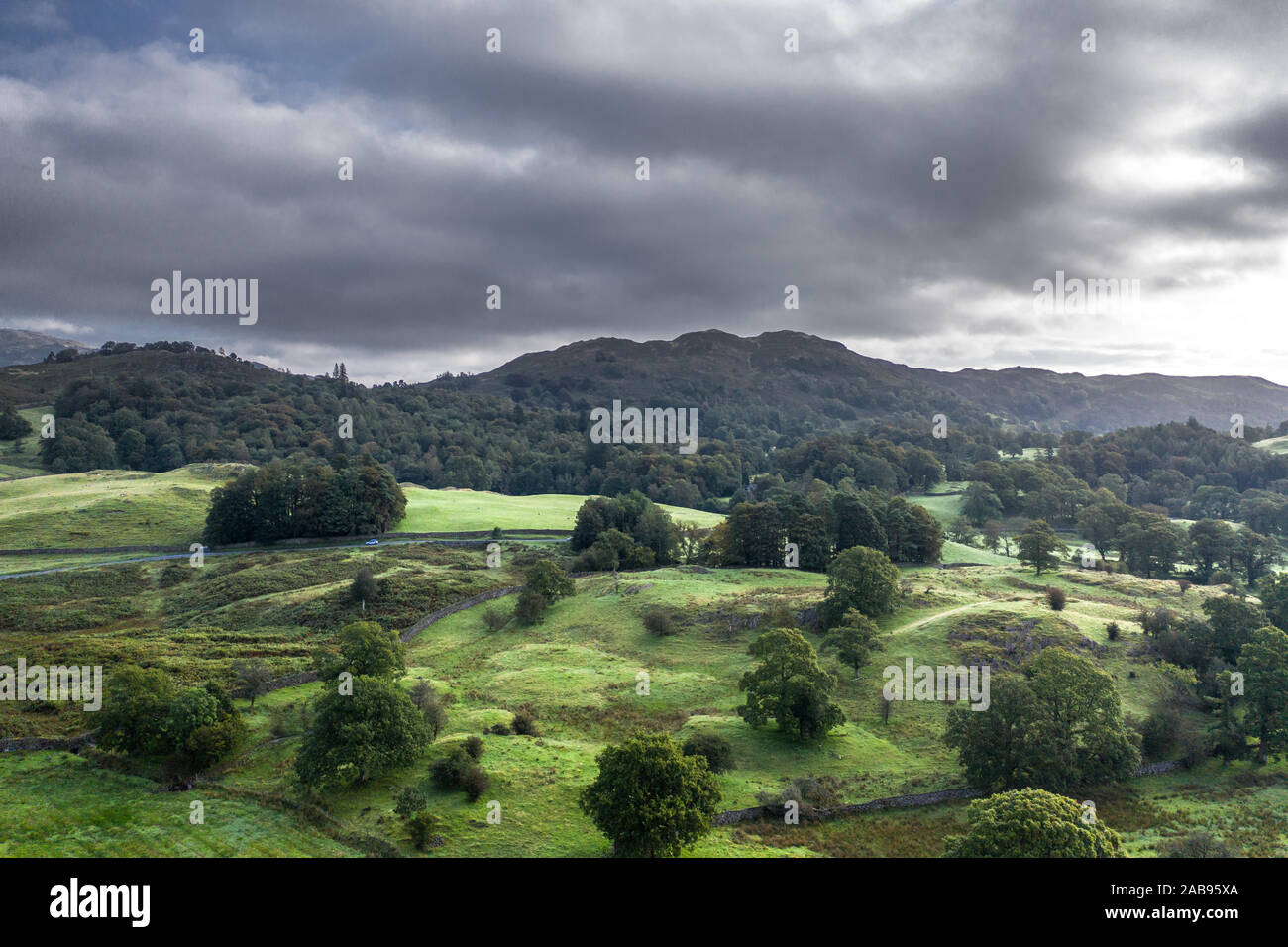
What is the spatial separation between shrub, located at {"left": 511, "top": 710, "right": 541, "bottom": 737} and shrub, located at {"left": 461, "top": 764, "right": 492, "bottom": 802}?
22.4 feet

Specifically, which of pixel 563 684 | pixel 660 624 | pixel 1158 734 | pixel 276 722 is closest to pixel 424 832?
pixel 276 722

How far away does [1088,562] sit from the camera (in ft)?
313

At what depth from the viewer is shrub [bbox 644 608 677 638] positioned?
63.4 meters

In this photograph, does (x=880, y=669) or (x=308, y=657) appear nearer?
(x=880, y=669)

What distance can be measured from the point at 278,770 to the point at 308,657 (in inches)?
848

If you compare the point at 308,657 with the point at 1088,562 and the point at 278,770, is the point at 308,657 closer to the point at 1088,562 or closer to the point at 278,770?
the point at 278,770

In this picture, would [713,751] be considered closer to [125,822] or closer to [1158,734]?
[1158,734]

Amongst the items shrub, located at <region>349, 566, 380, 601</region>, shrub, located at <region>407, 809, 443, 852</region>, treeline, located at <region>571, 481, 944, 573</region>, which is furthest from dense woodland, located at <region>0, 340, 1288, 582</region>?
shrub, located at <region>407, 809, 443, 852</region>

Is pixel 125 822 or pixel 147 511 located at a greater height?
pixel 147 511

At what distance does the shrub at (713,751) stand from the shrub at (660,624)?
2115 centimetres

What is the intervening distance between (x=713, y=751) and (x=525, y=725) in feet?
43.8

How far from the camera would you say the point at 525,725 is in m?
45.8

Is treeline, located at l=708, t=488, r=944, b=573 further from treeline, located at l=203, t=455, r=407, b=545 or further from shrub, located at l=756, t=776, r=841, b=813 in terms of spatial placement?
treeline, located at l=203, t=455, r=407, b=545
